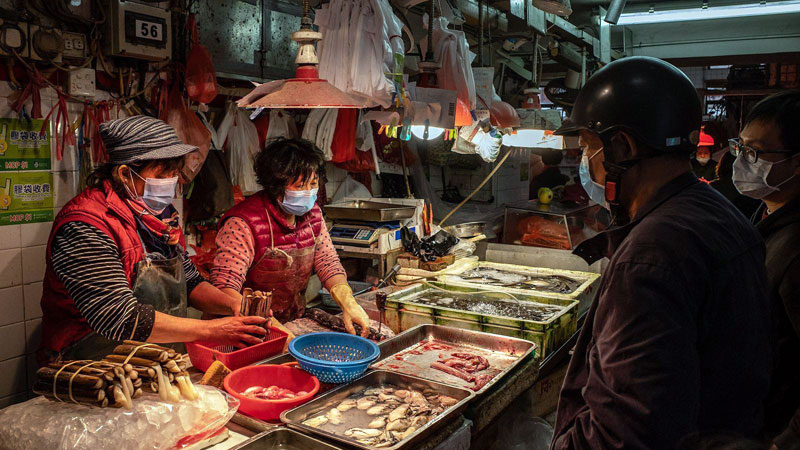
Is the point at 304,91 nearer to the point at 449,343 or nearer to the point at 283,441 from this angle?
the point at 283,441

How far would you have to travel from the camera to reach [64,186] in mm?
4195

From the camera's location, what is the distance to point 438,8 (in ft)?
14.0

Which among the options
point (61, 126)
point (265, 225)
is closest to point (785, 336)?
point (265, 225)

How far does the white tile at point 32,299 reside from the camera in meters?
4.04

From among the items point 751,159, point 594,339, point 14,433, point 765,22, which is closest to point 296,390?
point 14,433

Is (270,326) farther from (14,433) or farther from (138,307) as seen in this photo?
(14,433)

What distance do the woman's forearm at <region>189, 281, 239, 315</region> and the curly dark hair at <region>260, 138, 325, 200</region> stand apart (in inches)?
27.1

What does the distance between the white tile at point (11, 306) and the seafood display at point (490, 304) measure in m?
2.58

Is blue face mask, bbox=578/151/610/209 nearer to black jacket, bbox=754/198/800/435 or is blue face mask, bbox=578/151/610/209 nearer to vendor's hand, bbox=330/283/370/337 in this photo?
black jacket, bbox=754/198/800/435

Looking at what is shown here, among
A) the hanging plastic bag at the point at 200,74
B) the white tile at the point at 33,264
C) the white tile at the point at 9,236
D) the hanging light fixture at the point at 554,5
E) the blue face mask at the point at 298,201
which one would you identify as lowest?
the white tile at the point at 33,264

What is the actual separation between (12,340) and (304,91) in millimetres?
2823

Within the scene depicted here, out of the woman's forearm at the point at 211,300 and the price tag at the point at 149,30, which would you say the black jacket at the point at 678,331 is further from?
the price tag at the point at 149,30

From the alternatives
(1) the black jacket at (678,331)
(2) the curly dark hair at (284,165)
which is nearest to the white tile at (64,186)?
(2) the curly dark hair at (284,165)

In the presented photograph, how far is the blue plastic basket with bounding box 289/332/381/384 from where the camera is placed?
99.6 inches
